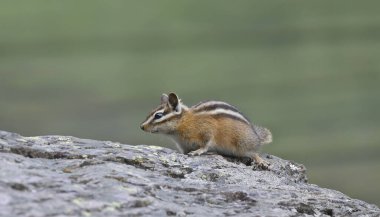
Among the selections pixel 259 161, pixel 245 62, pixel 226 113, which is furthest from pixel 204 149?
pixel 245 62

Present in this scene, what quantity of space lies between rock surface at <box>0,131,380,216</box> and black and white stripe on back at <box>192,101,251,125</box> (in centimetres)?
201

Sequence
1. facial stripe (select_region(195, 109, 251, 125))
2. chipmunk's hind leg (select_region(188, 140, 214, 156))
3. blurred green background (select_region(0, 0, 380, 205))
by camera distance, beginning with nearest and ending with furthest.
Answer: chipmunk's hind leg (select_region(188, 140, 214, 156)) < facial stripe (select_region(195, 109, 251, 125)) < blurred green background (select_region(0, 0, 380, 205))

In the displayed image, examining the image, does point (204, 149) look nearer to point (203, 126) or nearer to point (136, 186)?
point (203, 126)

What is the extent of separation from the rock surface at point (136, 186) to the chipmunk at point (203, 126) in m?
1.80

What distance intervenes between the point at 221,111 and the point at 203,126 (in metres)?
0.19

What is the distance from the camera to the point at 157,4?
68.9 metres

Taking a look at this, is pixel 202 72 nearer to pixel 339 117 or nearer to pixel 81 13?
pixel 339 117

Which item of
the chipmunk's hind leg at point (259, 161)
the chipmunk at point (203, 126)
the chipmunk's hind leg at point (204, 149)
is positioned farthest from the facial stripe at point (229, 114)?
the chipmunk's hind leg at point (259, 161)

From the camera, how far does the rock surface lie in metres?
7.04

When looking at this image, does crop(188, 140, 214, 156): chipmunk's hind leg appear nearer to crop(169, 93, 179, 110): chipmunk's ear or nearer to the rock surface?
crop(169, 93, 179, 110): chipmunk's ear

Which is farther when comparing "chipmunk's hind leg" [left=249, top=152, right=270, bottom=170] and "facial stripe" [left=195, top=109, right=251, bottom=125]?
"facial stripe" [left=195, top=109, right=251, bottom=125]

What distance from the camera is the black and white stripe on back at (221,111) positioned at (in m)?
11.5

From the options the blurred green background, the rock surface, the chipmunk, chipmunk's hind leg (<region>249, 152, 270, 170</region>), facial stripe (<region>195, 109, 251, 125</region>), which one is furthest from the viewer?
the blurred green background

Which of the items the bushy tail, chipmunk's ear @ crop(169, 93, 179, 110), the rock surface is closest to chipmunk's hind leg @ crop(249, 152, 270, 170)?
the rock surface
